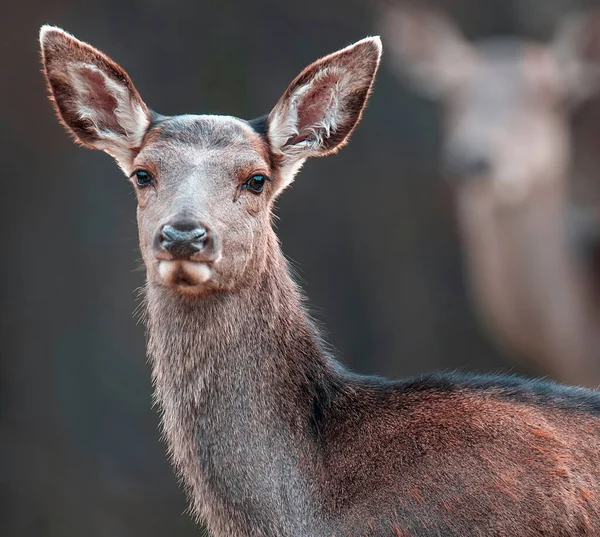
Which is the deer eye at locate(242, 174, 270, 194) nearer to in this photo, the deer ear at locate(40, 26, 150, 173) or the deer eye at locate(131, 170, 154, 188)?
the deer eye at locate(131, 170, 154, 188)

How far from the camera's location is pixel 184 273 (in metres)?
4.96

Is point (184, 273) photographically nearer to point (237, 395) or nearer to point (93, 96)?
point (237, 395)

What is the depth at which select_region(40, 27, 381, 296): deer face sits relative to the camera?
5.01 meters

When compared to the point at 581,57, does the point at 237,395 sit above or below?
below

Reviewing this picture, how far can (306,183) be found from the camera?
13.6 m

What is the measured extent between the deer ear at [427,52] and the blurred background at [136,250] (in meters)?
0.17

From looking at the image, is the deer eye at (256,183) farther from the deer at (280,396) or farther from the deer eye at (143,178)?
the deer eye at (143,178)

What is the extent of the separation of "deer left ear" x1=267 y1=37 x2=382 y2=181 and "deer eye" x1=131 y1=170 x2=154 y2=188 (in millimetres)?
660

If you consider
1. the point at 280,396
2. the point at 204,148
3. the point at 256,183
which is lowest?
the point at 280,396

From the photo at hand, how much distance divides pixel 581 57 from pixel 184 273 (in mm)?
7141

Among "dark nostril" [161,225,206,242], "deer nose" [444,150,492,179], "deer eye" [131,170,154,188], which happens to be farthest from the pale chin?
"deer nose" [444,150,492,179]

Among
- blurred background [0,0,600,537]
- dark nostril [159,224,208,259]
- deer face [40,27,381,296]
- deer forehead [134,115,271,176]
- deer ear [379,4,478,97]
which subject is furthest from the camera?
blurred background [0,0,600,537]

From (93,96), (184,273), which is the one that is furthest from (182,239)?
(93,96)

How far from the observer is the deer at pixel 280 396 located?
4.88m
